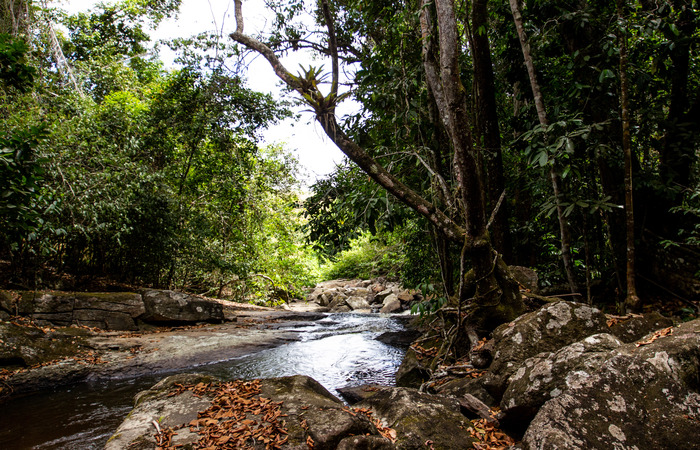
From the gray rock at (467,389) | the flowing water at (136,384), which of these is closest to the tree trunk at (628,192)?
the gray rock at (467,389)

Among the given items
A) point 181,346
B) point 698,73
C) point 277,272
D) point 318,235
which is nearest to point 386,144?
point 318,235

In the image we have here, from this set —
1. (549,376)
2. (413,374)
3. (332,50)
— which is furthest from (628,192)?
(332,50)

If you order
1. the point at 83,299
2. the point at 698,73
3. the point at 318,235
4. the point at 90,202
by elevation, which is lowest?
the point at 83,299

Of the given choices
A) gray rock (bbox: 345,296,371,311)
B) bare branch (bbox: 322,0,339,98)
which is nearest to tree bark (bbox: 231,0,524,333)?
bare branch (bbox: 322,0,339,98)

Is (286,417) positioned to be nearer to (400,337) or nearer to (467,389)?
(467,389)

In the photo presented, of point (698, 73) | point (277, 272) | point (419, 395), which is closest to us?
point (419, 395)

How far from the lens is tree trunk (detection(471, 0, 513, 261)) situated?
563 centimetres

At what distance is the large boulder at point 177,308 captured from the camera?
320 inches

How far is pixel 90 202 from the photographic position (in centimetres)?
691

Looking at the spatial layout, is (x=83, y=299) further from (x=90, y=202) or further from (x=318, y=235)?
(x=318, y=235)

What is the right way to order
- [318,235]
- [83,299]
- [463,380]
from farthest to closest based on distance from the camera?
[83,299], [318,235], [463,380]

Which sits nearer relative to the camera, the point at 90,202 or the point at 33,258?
the point at 90,202

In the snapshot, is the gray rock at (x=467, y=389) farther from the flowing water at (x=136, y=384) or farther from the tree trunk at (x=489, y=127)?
the tree trunk at (x=489, y=127)

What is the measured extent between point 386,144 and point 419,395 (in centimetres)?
429
